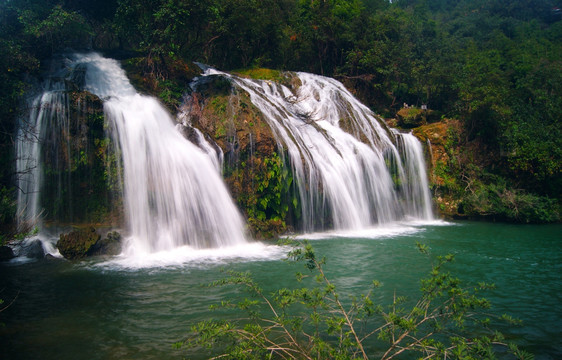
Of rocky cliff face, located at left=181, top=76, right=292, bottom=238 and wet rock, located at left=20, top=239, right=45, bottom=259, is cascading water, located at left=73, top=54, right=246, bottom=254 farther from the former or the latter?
wet rock, located at left=20, top=239, right=45, bottom=259

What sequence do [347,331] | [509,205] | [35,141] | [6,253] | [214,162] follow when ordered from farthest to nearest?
[509,205]
[214,162]
[35,141]
[6,253]
[347,331]

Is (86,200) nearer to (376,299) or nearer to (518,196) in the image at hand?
(376,299)

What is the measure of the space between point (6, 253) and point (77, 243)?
59.4 inches

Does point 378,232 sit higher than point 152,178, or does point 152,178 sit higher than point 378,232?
point 152,178

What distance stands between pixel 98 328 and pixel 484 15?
59042 millimetres

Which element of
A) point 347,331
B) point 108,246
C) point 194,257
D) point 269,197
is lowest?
point 347,331

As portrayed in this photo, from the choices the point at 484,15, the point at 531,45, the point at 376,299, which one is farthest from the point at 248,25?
the point at 484,15

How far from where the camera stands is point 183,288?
7.14 meters

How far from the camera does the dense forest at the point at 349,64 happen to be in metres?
13.9

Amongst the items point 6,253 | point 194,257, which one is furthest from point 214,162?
point 6,253

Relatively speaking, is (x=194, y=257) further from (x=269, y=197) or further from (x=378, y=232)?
(x=378, y=232)

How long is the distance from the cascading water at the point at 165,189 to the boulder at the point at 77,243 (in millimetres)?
917

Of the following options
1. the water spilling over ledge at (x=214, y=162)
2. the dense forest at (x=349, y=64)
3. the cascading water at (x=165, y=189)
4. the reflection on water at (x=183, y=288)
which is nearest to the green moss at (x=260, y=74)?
the water spilling over ledge at (x=214, y=162)

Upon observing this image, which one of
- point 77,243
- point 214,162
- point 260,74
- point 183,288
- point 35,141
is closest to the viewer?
point 183,288
